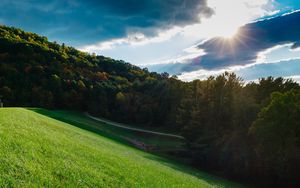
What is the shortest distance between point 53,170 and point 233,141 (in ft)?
120

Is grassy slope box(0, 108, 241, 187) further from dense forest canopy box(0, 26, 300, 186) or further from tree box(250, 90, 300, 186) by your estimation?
dense forest canopy box(0, 26, 300, 186)

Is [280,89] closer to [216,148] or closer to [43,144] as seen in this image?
[216,148]

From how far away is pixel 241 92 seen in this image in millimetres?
55250

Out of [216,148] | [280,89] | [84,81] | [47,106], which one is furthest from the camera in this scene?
→ [84,81]

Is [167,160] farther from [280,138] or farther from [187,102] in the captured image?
[187,102]

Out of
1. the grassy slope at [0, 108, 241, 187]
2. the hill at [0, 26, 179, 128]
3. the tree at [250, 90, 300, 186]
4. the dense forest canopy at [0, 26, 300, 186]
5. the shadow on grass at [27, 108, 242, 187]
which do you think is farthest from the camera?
the hill at [0, 26, 179, 128]

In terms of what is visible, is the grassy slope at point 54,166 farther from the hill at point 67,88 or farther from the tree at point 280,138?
the hill at point 67,88

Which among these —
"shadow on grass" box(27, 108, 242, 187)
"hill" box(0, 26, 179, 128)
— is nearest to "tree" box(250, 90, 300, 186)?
"shadow on grass" box(27, 108, 242, 187)

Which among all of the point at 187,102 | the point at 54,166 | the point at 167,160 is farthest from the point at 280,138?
the point at 54,166

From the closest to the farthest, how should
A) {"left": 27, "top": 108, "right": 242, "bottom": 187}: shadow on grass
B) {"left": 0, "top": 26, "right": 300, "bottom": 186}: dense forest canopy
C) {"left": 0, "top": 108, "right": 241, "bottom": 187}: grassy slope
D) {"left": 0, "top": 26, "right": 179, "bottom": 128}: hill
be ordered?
1. {"left": 0, "top": 108, "right": 241, "bottom": 187}: grassy slope
2. {"left": 27, "top": 108, "right": 242, "bottom": 187}: shadow on grass
3. {"left": 0, "top": 26, "right": 300, "bottom": 186}: dense forest canopy
4. {"left": 0, "top": 26, "right": 179, "bottom": 128}: hill

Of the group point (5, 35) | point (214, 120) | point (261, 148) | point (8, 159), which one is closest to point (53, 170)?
point (8, 159)

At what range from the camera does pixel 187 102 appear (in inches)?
2739

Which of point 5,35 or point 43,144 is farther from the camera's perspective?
point 5,35

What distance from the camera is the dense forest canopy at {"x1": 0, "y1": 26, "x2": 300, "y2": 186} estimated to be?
41.2 metres
